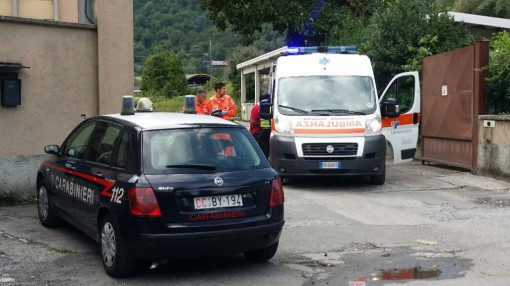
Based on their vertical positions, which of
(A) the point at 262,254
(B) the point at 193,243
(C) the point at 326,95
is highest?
(C) the point at 326,95

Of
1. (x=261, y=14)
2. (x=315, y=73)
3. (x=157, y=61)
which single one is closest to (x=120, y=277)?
(x=315, y=73)

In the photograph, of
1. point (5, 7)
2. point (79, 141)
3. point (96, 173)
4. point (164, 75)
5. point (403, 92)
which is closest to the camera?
point (96, 173)

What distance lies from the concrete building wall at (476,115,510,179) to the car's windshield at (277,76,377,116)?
2.50 m

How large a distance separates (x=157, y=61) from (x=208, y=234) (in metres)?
55.7

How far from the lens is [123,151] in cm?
640

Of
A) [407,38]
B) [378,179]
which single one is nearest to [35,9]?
[378,179]

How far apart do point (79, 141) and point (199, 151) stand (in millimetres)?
2012

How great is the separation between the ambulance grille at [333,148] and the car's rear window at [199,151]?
5.09m

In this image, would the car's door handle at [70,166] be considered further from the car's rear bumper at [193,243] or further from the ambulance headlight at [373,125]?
the ambulance headlight at [373,125]

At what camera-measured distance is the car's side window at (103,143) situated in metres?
6.72

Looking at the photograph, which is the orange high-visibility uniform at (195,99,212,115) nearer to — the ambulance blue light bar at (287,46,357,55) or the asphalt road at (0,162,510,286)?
the ambulance blue light bar at (287,46,357,55)

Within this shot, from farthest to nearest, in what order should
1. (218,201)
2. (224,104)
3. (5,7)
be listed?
(224,104) → (5,7) → (218,201)

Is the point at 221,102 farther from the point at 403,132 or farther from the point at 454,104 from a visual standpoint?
the point at 454,104

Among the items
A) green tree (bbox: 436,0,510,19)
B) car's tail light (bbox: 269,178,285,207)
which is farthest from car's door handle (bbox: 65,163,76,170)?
green tree (bbox: 436,0,510,19)
